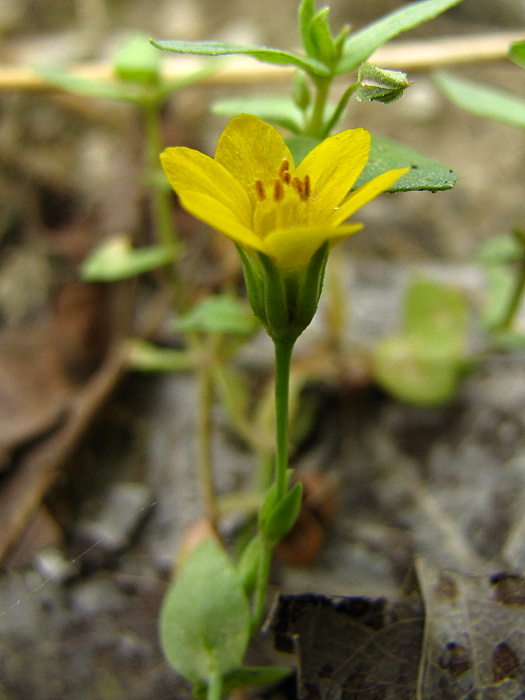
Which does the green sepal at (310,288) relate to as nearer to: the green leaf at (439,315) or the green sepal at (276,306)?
the green sepal at (276,306)

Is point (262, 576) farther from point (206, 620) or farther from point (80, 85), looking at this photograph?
point (80, 85)

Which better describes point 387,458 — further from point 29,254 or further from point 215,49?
point 29,254

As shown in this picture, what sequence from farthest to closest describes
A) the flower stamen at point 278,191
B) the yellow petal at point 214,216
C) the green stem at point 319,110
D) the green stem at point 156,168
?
the green stem at point 156,168, the green stem at point 319,110, the flower stamen at point 278,191, the yellow petal at point 214,216

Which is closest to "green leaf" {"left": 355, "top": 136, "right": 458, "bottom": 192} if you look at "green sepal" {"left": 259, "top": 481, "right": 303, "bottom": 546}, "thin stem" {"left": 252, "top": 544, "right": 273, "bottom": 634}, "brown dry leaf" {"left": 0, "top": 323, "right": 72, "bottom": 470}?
"green sepal" {"left": 259, "top": 481, "right": 303, "bottom": 546}

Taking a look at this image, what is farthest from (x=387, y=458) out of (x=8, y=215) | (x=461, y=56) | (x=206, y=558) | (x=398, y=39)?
(x=398, y=39)

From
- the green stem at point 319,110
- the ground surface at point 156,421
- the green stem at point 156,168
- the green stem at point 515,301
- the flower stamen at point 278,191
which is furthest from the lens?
the green stem at point 156,168

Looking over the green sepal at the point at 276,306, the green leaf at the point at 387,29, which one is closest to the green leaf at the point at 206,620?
the green sepal at the point at 276,306

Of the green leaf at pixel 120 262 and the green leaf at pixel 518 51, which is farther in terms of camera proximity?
the green leaf at pixel 120 262
